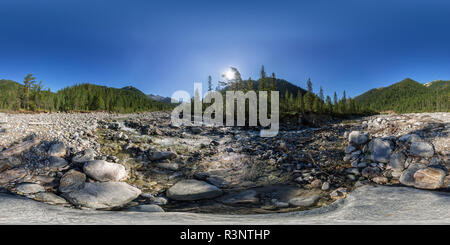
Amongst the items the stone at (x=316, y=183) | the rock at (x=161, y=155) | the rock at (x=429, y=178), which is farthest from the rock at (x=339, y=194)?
the rock at (x=161, y=155)

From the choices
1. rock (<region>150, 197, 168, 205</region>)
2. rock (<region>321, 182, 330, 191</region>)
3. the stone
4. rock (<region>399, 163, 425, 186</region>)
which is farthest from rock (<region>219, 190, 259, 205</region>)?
rock (<region>399, 163, 425, 186</region>)

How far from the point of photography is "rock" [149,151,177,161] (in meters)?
7.34

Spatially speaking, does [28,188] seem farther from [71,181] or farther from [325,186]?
[325,186]

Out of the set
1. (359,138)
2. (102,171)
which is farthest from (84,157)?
(359,138)

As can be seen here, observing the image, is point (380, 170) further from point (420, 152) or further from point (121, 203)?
point (121, 203)

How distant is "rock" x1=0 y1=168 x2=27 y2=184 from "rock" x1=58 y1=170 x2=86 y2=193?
103 cm

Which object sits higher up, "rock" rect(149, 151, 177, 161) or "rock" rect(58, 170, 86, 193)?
"rock" rect(149, 151, 177, 161)

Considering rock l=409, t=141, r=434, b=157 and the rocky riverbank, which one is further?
rock l=409, t=141, r=434, b=157

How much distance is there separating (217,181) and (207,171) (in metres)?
0.87

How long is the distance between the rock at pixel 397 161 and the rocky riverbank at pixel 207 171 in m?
0.02

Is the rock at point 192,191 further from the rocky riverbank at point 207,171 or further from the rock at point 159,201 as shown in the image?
the rock at point 159,201

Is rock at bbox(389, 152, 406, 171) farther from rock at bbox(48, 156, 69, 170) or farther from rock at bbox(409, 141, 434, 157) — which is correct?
rock at bbox(48, 156, 69, 170)

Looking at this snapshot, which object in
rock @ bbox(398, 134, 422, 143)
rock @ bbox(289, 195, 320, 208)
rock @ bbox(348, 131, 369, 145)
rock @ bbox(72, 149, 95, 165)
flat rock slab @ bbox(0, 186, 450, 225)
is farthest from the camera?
rock @ bbox(348, 131, 369, 145)

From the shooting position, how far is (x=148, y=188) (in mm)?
5504
